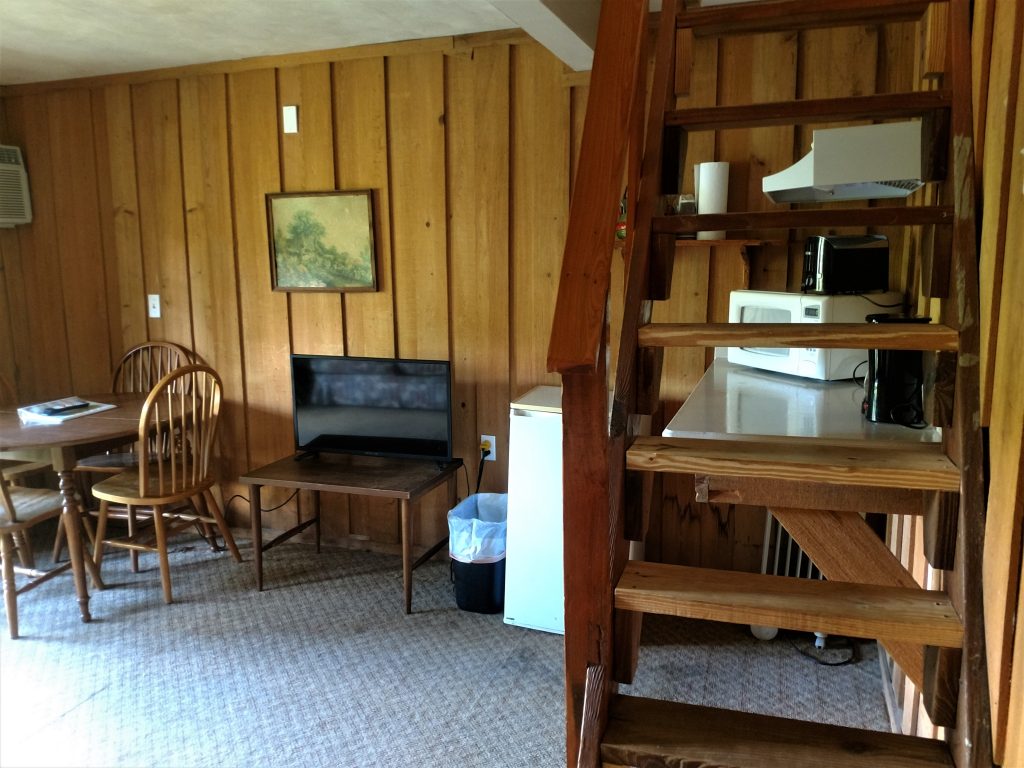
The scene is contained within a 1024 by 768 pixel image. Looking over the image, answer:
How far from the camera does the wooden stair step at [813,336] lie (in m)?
1.22

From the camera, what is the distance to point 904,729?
2.13 meters

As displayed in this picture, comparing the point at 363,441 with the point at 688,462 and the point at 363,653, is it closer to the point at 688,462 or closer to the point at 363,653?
the point at 363,653

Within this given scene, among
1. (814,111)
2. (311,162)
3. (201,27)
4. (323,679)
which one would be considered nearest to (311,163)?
(311,162)

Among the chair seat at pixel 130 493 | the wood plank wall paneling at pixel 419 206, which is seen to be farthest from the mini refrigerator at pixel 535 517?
the chair seat at pixel 130 493

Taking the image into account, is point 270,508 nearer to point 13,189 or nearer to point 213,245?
point 213,245

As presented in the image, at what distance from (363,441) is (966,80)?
262cm

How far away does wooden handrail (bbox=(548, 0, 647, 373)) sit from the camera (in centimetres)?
113

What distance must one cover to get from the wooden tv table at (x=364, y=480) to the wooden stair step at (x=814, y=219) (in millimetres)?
1778

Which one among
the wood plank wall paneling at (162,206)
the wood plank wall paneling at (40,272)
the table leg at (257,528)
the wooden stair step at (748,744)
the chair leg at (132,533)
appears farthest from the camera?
the wood plank wall paneling at (40,272)

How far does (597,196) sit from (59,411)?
2.98 m

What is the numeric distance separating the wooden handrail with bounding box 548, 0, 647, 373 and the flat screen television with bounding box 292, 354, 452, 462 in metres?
1.94

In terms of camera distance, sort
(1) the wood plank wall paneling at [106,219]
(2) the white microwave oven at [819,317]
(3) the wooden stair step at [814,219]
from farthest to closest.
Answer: (1) the wood plank wall paneling at [106,219] < (2) the white microwave oven at [819,317] < (3) the wooden stair step at [814,219]

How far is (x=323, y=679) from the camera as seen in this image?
2.56 meters

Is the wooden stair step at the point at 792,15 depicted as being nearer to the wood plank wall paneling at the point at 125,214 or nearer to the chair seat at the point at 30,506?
the chair seat at the point at 30,506
